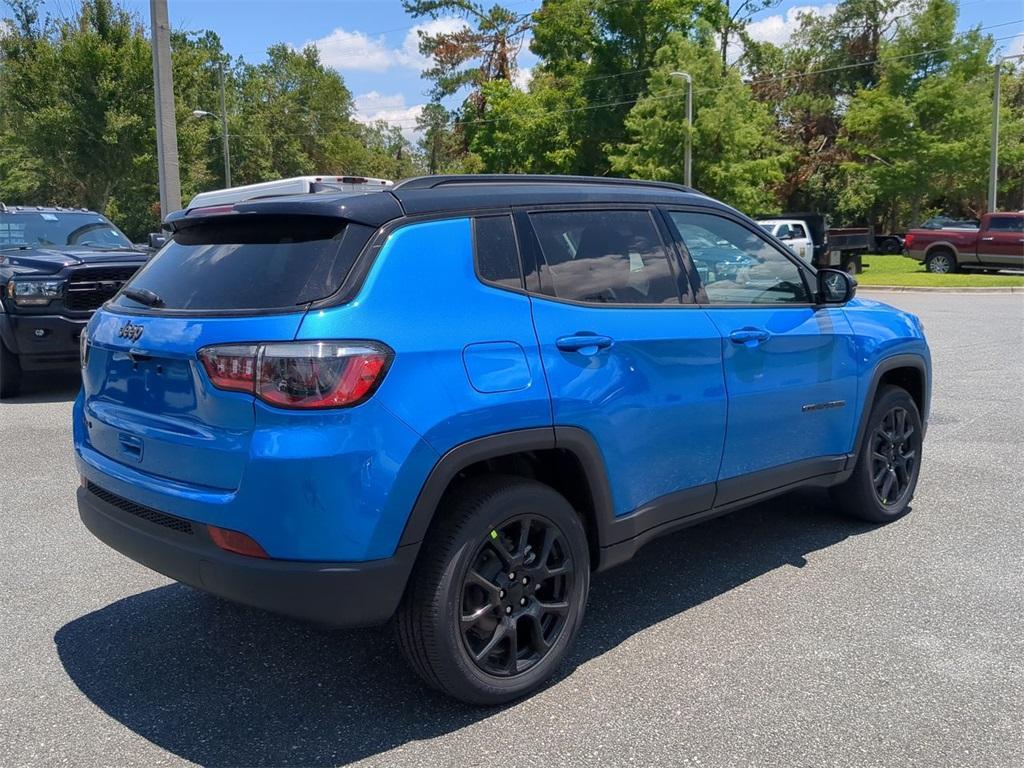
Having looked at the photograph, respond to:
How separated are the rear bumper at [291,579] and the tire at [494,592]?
0.49 ft

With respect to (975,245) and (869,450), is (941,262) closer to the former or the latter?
(975,245)

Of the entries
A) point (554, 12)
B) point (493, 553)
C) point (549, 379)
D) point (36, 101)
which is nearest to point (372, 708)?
point (493, 553)

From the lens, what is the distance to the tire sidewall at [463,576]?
313cm

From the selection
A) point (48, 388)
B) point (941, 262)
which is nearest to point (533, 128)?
point (941, 262)

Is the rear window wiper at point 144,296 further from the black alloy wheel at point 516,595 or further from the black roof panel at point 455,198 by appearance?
the black alloy wheel at point 516,595

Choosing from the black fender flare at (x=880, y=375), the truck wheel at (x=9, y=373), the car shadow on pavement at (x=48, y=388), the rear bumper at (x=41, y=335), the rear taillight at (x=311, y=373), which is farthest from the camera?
the car shadow on pavement at (x=48, y=388)

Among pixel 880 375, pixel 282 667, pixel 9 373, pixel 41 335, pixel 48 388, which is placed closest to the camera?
pixel 282 667

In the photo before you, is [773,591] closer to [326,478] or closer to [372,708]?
[372,708]

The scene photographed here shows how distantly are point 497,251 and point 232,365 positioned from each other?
42.0 inches

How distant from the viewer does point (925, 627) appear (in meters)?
4.00

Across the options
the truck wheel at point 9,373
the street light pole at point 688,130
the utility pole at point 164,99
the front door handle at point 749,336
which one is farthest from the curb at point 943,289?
the front door handle at point 749,336

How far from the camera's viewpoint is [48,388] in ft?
34.7

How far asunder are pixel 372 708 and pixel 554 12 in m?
43.4

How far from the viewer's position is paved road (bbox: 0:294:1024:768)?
10.1ft
